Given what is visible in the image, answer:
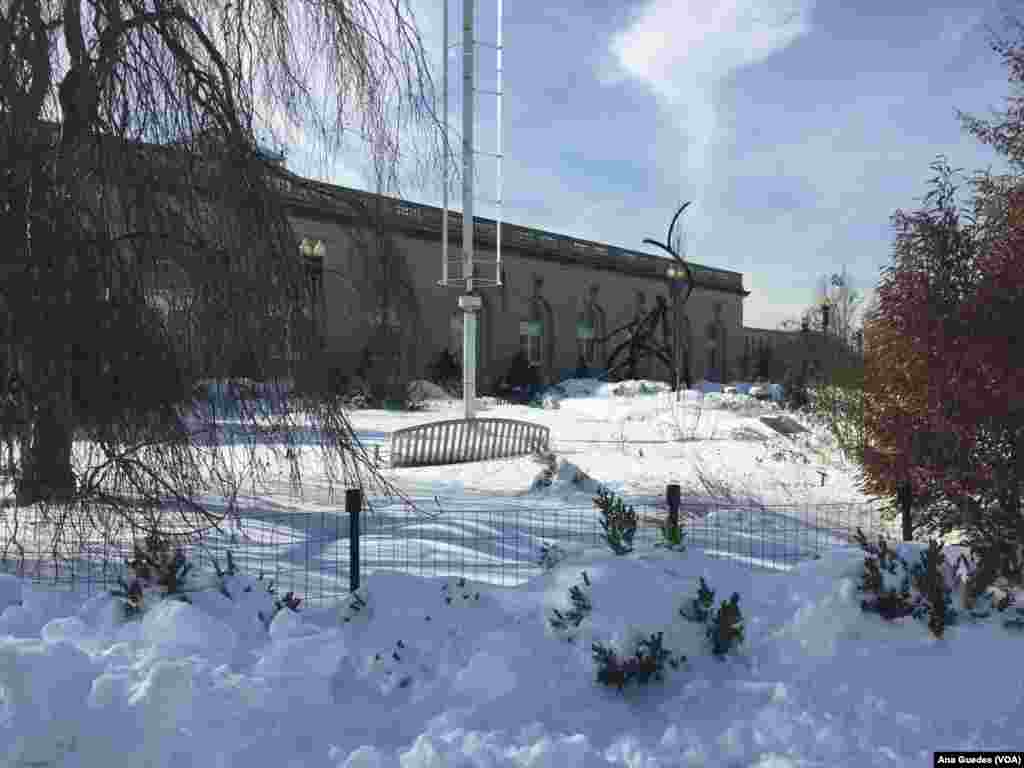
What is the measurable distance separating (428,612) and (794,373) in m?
23.5

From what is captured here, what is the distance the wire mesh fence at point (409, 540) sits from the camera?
5207mm

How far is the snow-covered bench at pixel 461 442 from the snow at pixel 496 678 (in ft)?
20.0

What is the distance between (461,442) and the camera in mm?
11414

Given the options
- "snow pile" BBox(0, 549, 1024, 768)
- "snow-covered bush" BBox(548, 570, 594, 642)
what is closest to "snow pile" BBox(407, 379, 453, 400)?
"snow pile" BBox(0, 549, 1024, 768)

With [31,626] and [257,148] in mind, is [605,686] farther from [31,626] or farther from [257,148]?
[257,148]

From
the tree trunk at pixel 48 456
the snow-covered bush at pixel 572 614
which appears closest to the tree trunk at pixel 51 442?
the tree trunk at pixel 48 456

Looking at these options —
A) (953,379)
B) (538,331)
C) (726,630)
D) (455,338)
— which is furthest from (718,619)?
(538,331)

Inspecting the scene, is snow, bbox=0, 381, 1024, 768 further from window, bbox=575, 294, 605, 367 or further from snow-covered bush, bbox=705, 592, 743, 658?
window, bbox=575, 294, 605, 367

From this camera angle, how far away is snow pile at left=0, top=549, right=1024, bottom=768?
324 centimetres

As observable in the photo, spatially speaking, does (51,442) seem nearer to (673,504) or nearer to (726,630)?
(726,630)

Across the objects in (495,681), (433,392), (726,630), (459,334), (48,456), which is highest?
(459,334)

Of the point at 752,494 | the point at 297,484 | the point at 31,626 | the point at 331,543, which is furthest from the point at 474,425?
the point at 31,626

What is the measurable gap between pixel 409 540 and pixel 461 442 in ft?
16.1

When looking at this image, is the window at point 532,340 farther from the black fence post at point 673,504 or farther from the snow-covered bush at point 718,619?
the snow-covered bush at point 718,619
